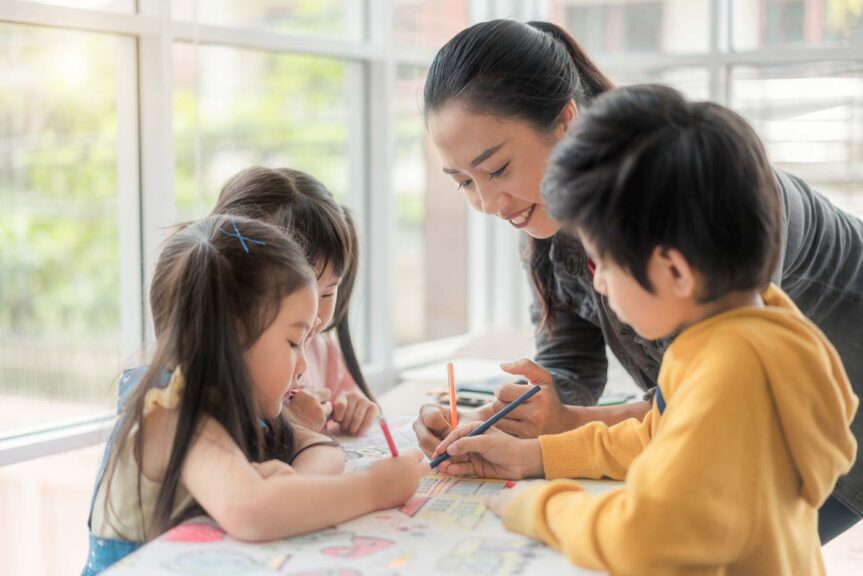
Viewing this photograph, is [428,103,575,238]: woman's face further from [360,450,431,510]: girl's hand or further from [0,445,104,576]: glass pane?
[0,445,104,576]: glass pane

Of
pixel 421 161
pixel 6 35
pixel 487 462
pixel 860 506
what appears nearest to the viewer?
pixel 487 462

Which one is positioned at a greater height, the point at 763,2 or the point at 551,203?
the point at 763,2

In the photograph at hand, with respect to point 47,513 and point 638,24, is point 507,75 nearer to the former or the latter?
point 47,513

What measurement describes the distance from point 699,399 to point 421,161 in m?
2.10

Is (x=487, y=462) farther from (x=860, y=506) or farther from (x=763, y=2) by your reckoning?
(x=763, y=2)

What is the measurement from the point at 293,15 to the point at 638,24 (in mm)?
1049

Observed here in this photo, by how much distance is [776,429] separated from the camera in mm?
868

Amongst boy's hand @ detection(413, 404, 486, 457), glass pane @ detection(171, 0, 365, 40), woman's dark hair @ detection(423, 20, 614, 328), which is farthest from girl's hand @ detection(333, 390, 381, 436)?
glass pane @ detection(171, 0, 365, 40)

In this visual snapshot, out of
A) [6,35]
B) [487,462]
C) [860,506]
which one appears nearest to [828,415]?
[487,462]

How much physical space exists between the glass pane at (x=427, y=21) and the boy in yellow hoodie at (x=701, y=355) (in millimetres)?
1835

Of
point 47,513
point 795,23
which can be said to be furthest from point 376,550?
point 795,23

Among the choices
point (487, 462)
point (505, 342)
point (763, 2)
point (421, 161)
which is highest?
point (763, 2)

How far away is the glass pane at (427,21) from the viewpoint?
2725 millimetres

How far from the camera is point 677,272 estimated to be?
90cm
